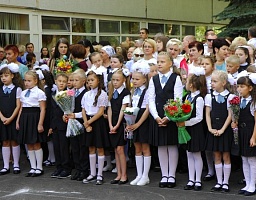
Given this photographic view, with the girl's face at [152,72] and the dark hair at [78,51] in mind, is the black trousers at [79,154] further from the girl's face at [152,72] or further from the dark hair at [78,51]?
the dark hair at [78,51]

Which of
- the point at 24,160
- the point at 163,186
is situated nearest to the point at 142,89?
the point at 163,186

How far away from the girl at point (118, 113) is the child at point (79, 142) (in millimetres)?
504

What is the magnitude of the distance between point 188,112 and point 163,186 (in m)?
1.21

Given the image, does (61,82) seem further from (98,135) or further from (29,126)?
(98,135)

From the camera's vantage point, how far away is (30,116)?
796 centimetres

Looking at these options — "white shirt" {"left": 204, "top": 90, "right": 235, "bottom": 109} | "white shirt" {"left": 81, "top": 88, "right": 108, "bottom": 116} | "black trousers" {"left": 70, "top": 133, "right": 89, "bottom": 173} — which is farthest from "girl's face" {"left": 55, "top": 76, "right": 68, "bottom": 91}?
"white shirt" {"left": 204, "top": 90, "right": 235, "bottom": 109}

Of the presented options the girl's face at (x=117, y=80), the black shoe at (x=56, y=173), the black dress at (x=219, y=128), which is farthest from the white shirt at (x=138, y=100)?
the black shoe at (x=56, y=173)

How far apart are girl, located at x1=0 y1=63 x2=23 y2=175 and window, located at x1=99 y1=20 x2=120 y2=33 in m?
9.50

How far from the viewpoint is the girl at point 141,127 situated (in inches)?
282

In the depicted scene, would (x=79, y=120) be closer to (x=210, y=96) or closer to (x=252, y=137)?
(x=210, y=96)

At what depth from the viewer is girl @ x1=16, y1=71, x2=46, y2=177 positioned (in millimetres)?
7922

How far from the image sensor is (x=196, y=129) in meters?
6.91

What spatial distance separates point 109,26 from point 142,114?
11.2 metres

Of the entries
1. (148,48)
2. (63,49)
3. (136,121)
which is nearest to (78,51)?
(63,49)
